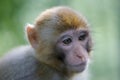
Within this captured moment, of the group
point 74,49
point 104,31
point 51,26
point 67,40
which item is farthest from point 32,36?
point 104,31

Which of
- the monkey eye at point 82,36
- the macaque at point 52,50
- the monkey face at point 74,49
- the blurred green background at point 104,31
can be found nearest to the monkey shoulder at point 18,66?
the macaque at point 52,50

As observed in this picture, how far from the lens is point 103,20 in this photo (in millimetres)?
7016

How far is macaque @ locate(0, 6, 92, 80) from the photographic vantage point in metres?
4.63

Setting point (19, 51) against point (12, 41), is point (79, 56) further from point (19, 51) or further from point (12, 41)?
point (12, 41)

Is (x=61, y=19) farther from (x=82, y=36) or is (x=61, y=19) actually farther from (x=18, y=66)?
(x=18, y=66)

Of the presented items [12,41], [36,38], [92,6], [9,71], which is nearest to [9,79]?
[9,71]

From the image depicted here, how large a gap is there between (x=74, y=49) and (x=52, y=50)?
0.22 m

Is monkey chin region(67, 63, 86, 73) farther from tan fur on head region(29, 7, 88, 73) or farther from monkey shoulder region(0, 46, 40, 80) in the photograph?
monkey shoulder region(0, 46, 40, 80)

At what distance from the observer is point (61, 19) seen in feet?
15.3

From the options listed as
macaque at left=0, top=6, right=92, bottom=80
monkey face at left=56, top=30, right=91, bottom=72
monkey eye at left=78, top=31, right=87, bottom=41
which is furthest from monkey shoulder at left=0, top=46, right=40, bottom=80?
monkey eye at left=78, top=31, right=87, bottom=41

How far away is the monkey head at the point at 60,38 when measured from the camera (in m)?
4.62

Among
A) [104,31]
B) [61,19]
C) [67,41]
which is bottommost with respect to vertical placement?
[67,41]

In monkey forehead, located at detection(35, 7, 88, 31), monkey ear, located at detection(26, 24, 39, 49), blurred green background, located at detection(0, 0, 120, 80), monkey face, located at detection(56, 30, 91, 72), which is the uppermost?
blurred green background, located at detection(0, 0, 120, 80)

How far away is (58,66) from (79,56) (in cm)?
25
